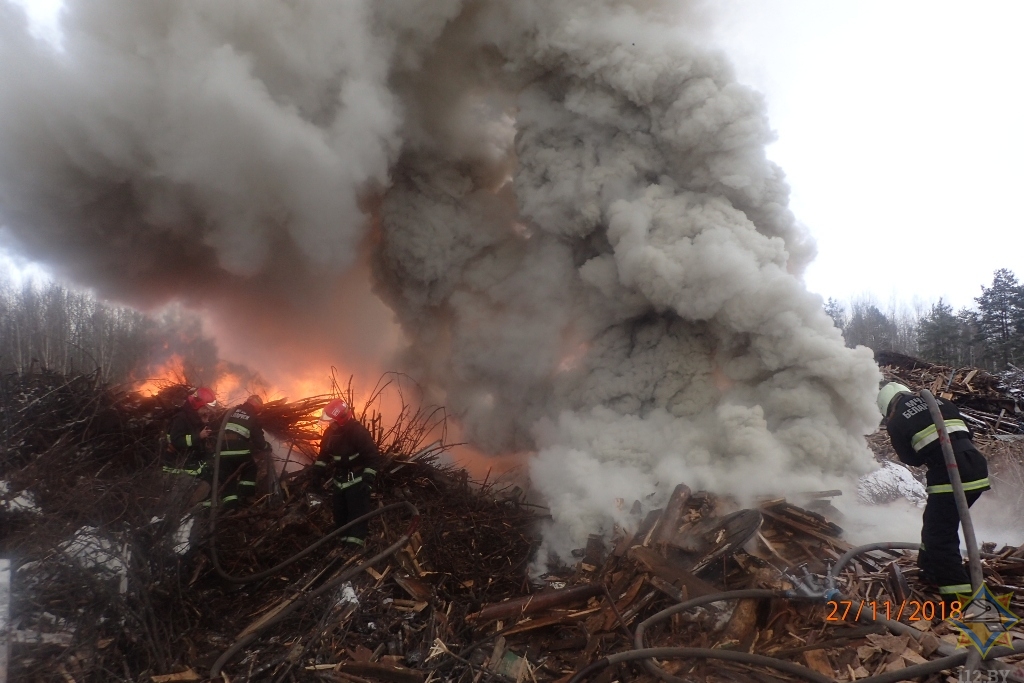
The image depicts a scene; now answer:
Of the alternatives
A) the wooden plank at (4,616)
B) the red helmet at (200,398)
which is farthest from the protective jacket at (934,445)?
the red helmet at (200,398)

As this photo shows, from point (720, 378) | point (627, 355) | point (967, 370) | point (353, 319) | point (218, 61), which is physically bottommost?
point (720, 378)

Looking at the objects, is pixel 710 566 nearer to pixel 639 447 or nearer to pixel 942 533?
pixel 942 533

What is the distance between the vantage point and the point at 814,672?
398 centimetres

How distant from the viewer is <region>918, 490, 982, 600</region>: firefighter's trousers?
16.5 feet

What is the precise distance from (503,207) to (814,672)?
10195 mm

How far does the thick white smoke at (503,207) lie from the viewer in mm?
8547

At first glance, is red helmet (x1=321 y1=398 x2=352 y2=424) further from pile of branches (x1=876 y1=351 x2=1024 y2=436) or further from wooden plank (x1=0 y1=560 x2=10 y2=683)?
pile of branches (x1=876 y1=351 x2=1024 y2=436)

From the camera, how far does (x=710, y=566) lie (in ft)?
19.3

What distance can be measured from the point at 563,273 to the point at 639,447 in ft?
11.9

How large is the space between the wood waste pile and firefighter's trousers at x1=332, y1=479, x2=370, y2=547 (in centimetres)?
17

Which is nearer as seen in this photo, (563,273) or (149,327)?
(563,273)

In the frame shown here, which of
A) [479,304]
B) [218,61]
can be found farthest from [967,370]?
[218,61]

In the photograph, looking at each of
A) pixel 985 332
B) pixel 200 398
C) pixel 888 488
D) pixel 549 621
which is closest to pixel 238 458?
pixel 200 398

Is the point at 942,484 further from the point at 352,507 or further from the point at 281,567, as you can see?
the point at 281,567
